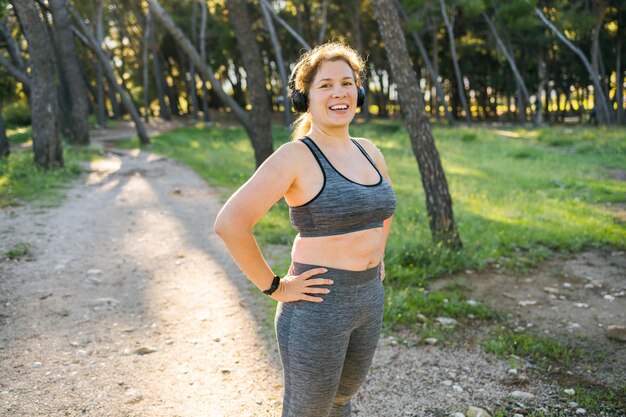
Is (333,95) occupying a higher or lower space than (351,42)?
lower

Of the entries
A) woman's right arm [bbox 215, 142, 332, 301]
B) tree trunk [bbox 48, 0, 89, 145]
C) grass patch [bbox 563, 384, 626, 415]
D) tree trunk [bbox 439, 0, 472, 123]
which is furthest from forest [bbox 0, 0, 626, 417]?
tree trunk [bbox 439, 0, 472, 123]

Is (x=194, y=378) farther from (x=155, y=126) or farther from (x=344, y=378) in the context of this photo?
(x=155, y=126)

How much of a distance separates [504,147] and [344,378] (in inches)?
824

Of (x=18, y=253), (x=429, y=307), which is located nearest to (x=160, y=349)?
(x=429, y=307)

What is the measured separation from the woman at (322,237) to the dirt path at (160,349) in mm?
1770

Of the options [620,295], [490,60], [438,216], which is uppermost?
[490,60]

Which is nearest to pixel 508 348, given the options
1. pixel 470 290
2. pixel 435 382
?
pixel 435 382

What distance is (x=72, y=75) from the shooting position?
2005cm

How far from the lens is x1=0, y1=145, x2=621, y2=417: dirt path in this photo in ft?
13.9

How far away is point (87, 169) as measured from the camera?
15.8 m

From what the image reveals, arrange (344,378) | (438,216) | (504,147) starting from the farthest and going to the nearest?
(504,147), (438,216), (344,378)

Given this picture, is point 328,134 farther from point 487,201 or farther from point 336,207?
point 487,201

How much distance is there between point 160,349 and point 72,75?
17.7 meters

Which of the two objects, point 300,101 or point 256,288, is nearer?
point 300,101
